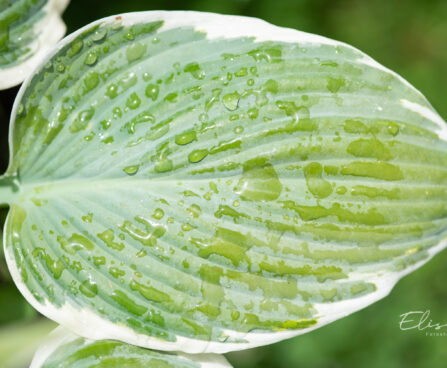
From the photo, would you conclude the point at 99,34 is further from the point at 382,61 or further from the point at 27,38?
the point at 382,61

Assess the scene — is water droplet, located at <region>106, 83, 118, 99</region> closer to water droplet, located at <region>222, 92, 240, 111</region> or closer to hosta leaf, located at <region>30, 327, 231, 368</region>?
water droplet, located at <region>222, 92, 240, 111</region>

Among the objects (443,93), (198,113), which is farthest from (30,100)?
(443,93)

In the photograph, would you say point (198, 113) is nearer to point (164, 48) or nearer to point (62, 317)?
point (164, 48)

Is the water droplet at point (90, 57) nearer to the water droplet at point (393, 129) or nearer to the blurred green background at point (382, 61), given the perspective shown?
the water droplet at point (393, 129)

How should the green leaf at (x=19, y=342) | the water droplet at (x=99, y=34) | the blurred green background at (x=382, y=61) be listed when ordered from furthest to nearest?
the blurred green background at (x=382, y=61)
the green leaf at (x=19, y=342)
the water droplet at (x=99, y=34)

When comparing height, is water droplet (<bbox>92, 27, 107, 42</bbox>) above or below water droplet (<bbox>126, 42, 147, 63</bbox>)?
above

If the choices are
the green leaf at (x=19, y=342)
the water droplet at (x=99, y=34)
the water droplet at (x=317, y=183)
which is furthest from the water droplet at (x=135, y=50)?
the green leaf at (x=19, y=342)

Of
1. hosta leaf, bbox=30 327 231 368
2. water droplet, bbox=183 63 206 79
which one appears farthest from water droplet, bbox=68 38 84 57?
hosta leaf, bbox=30 327 231 368
